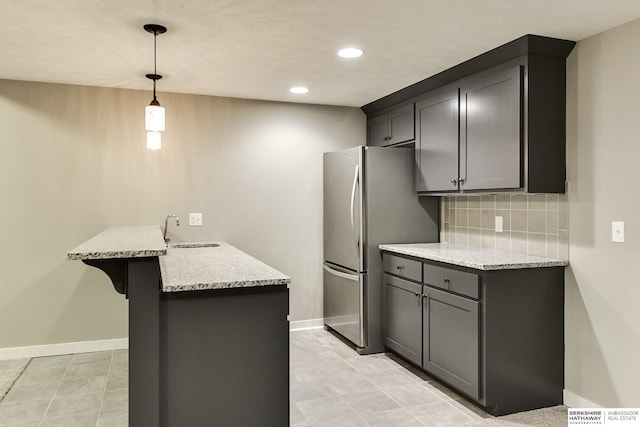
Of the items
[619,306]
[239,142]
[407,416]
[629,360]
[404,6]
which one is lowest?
[407,416]

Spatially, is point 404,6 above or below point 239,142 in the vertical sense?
above

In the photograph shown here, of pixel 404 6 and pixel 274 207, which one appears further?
pixel 274 207

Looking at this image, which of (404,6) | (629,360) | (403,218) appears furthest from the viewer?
(403,218)

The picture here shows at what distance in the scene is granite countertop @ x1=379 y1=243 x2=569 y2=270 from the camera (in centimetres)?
276

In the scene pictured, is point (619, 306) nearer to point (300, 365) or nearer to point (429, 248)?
point (429, 248)

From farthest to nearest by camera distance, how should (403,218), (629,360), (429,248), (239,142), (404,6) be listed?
(239,142) → (403,218) → (429,248) → (629,360) → (404,6)

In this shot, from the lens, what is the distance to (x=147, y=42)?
9.25 ft

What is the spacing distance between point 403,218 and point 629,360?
1911 mm

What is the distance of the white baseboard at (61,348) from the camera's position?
3772mm

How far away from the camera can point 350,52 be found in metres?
3.01

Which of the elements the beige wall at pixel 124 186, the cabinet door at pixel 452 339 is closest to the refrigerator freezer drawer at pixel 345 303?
the beige wall at pixel 124 186

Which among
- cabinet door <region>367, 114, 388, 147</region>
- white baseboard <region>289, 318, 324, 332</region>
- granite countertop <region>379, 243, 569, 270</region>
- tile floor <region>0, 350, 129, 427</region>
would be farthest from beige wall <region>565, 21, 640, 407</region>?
tile floor <region>0, 350, 129, 427</region>

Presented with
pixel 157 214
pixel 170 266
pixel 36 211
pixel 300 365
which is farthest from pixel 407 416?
pixel 36 211

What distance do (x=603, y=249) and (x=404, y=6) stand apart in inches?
68.9
